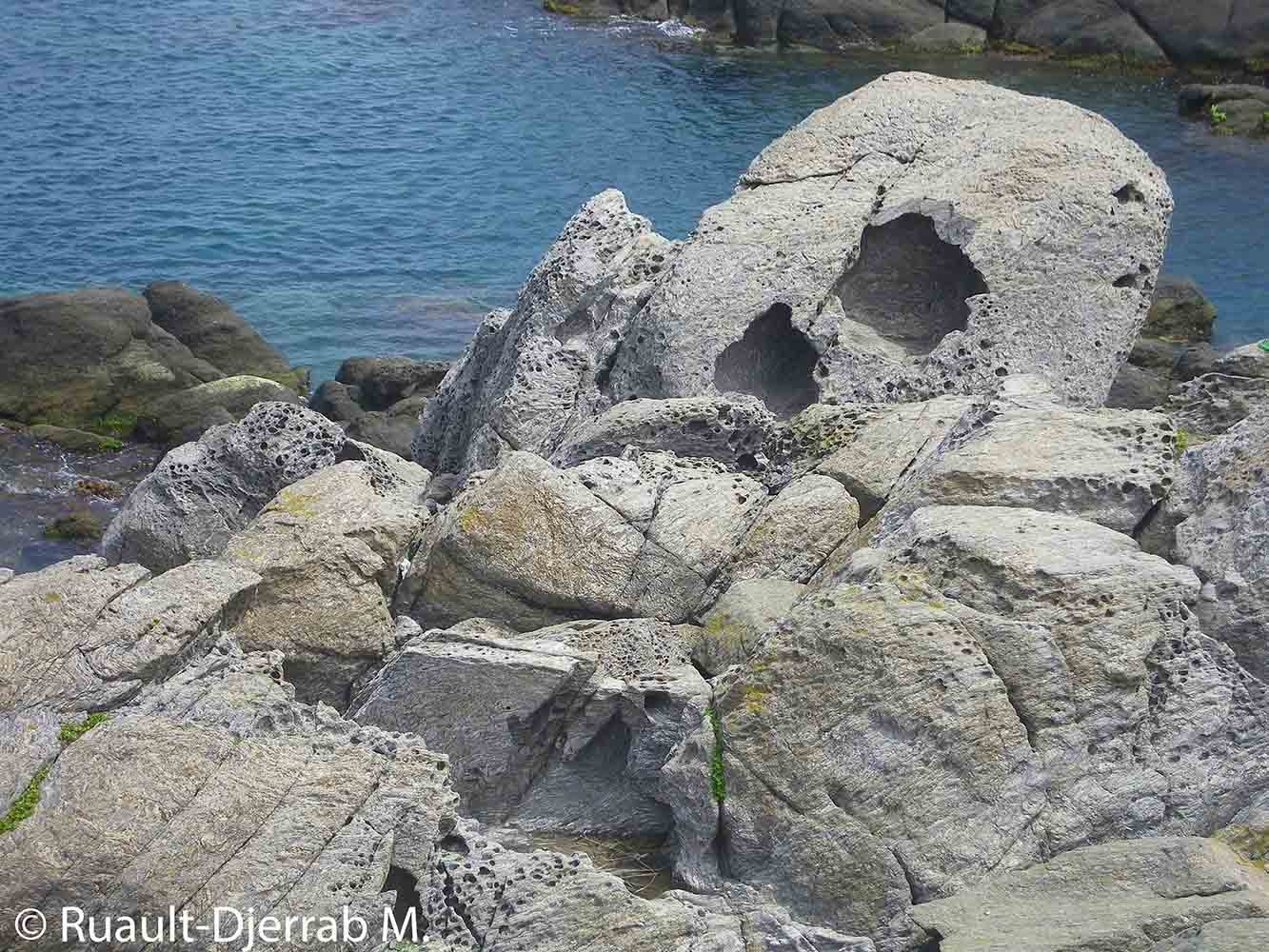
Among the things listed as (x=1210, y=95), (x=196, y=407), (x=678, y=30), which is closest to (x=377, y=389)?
Answer: (x=196, y=407)

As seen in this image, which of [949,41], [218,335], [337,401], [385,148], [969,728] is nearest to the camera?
[969,728]

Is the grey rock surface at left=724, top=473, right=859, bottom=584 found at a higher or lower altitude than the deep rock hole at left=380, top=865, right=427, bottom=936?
higher

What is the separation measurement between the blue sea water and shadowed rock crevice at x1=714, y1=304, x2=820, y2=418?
20754 mm

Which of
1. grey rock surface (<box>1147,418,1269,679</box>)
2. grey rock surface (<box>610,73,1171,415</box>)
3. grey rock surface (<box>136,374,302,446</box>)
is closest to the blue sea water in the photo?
grey rock surface (<box>136,374,302,446</box>)

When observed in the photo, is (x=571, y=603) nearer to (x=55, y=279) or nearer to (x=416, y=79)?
(x=55, y=279)

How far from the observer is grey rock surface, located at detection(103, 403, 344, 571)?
58.5 ft

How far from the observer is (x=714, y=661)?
1385cm

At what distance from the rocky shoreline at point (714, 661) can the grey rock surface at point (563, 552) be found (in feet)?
0.13

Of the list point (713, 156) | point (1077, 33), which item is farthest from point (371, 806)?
point (1077, 33)

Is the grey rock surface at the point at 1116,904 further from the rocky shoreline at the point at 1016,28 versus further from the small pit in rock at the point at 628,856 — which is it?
the rocky shoreline at the point at 1016,28

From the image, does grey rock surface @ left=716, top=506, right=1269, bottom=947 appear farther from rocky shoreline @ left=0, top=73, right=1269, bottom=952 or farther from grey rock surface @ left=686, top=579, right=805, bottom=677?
grey rock surface @ left=686, top=579, right=805, bottom=677

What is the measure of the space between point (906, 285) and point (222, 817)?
42.8 ft

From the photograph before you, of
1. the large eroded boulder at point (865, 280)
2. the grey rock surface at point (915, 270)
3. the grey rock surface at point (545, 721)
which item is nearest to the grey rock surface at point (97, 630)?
the grey rock surface at point (545, 721)

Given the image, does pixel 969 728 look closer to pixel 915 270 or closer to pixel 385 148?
pixel 915 270
